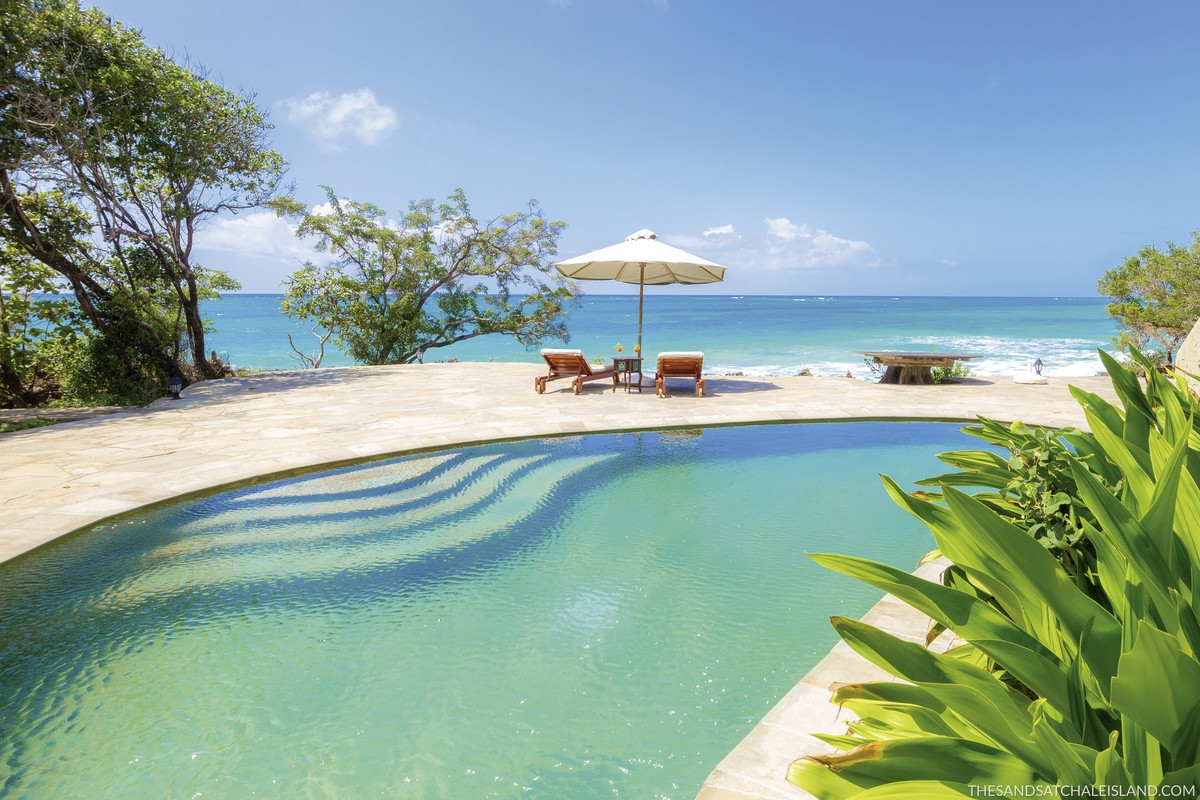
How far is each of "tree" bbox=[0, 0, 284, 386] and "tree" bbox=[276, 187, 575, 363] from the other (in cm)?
419

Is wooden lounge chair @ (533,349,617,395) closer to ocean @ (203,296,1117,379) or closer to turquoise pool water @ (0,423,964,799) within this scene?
turquoise pool water @ (0,423,964,799)

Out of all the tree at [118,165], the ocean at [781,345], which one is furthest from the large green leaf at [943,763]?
the ocean at [781,345]

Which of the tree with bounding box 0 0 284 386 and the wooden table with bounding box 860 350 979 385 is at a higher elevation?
the tree with bounding box 0 0 284 386

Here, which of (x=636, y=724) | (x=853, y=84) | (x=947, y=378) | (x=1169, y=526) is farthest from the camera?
(x=853, y=84)

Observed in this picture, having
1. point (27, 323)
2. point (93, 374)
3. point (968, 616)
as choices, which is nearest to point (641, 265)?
point (93, 374)

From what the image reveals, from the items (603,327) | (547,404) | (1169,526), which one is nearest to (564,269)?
(547,404)

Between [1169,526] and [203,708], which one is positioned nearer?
[1169,526]

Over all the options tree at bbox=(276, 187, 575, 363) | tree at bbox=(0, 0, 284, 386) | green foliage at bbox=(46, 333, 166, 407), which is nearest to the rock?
tree at bbox=(0, 0, 284, 386)

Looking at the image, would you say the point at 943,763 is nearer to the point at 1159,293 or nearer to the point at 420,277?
the point at 420,277

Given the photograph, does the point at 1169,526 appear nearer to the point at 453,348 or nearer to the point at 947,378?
the point at 947,378

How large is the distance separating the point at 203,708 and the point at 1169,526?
3328 millimetres

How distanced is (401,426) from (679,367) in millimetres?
4783

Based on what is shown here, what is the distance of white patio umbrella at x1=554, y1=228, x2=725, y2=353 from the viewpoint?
10039 millimetres

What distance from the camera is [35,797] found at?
6.81 ft
